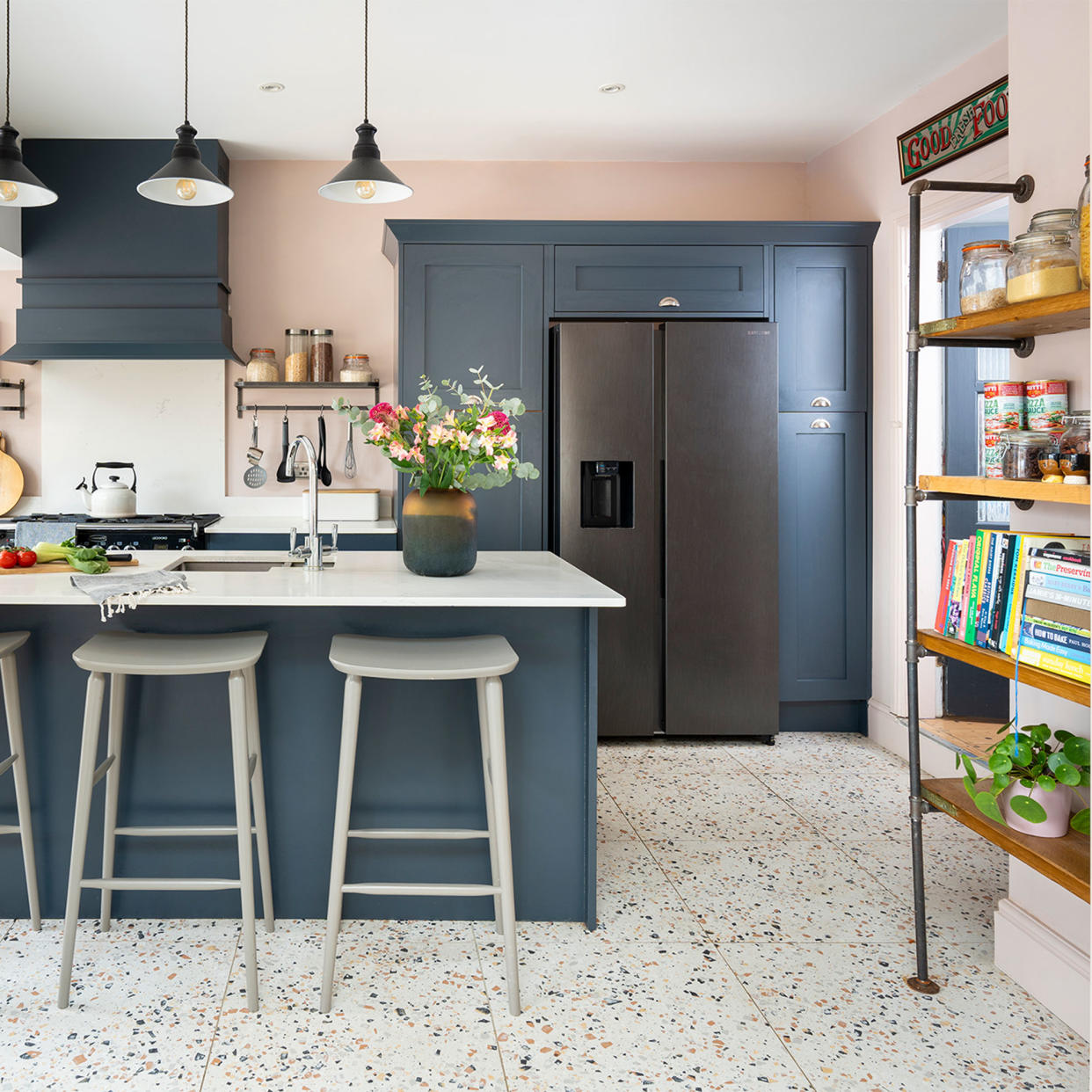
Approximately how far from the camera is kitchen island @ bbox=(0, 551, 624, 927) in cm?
234

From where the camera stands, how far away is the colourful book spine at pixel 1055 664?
5.48 ft

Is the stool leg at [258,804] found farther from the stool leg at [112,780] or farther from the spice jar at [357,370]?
the spice jar at [357,370]

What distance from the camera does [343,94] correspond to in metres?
3.79

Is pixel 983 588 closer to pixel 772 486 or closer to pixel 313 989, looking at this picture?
pixel 313 989

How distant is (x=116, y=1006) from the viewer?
1.96 meters

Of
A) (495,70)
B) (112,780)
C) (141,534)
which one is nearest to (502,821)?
(112,780)

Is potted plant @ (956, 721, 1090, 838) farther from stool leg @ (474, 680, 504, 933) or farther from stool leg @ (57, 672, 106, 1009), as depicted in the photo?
stool leg @ (57, 672, 106, 1009)

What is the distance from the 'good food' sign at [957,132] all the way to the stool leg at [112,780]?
3289 mm

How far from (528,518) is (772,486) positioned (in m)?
1.09

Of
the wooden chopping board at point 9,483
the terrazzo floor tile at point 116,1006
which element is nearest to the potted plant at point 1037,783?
the terrazzo floor tile at point 116,1006

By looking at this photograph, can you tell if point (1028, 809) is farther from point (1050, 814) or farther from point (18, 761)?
point (18, 761)

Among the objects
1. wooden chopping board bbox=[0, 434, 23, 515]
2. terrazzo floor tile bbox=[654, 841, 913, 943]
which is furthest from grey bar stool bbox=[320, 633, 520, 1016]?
wooden chopping board bbox=[0, 434, 23, 515]

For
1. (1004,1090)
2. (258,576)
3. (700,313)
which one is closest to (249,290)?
(700,313)

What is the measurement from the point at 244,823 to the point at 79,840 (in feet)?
1.17
